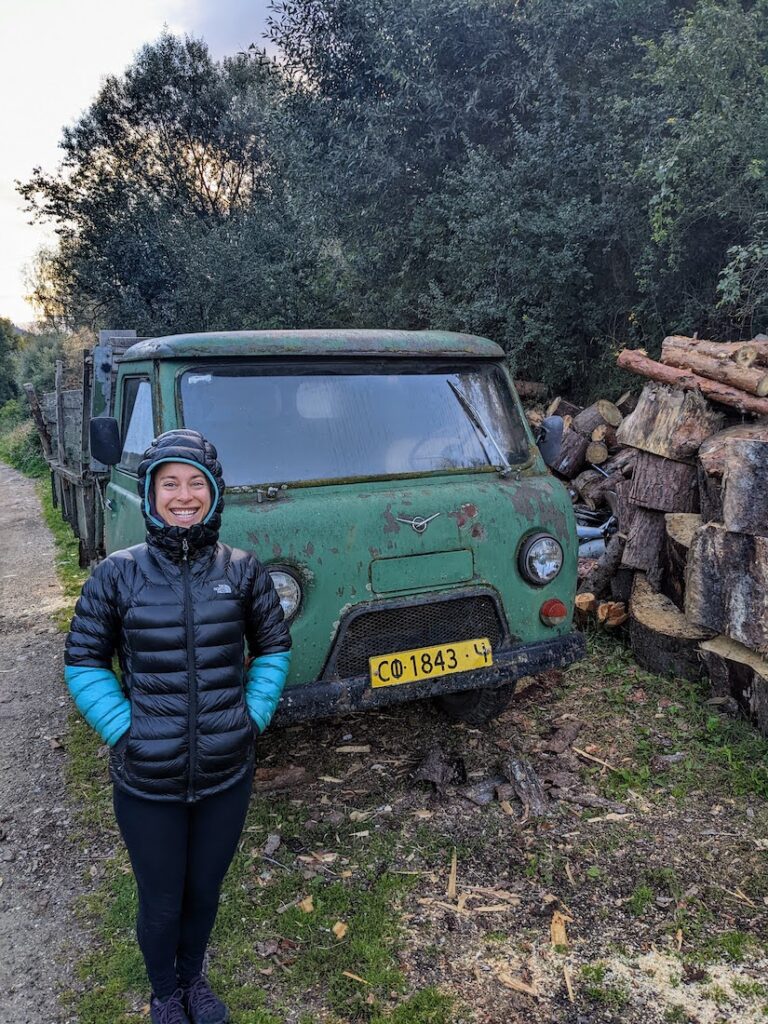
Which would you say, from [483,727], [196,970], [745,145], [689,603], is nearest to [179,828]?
[196,970]

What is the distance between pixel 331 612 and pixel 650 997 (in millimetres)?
1988

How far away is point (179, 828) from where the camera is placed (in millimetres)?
2367

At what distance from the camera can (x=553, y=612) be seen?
13.6 ft

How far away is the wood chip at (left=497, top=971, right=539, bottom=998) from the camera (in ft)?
9.13

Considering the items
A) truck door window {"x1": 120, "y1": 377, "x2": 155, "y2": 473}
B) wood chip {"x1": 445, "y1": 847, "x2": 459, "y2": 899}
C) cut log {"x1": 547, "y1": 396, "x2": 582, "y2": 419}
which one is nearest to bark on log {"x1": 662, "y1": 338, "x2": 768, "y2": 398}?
cut log {"x1": 547, "y1": 396, "x2": 582, "y2": 419}

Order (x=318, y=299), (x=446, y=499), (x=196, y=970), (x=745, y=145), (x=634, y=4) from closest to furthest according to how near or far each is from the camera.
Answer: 1. (x=196, y=970)
2. (x=446, y=499)
3. (x=745, y=145)
4. (x=634, y=4)
5. (x=318, y=299)

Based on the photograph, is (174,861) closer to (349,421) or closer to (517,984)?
(517,984)

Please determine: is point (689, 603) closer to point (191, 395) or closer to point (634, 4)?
point (191, 395)

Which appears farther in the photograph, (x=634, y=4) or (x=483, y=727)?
(x=634, y=4)

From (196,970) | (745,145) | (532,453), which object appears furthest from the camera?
(745,145)

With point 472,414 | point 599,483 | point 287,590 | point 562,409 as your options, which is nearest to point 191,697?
point 287,590

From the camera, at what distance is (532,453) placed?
14.8 feet

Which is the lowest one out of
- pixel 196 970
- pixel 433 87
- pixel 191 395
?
pixel 196 970

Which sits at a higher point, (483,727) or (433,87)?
(433,87)
